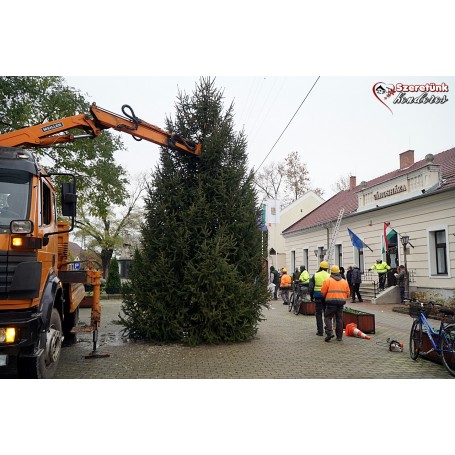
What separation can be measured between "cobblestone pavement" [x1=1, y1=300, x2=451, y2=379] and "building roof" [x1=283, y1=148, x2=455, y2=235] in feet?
13.9

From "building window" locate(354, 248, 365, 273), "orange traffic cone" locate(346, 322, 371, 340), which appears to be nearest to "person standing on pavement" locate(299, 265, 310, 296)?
"orange traffic cone" locate(346, 322, 371, 340)

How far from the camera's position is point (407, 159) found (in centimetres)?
1000

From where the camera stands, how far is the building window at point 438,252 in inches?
430

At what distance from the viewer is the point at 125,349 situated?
8055 mm

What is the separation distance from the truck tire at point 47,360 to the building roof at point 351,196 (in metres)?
7.88

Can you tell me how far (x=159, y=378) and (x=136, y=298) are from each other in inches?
109

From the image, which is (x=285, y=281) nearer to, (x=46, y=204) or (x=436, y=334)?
(x=436, y=334)

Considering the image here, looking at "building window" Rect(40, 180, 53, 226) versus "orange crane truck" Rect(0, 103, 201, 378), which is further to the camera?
"building window" Rect(40, 180, 53, 226)

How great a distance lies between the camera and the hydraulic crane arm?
7281mm

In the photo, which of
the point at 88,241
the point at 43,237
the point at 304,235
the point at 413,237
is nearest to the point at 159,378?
the point at 43,237

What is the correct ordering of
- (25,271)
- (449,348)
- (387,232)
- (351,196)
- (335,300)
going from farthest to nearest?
(351,196)
(387,232)
(335,300)
(449,348)
(25,271)

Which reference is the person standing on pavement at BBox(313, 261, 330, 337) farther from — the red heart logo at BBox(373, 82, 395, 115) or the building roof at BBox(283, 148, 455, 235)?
the red heart logo at BBox(373, 82, 395, 115)

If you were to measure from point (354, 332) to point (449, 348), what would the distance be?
3.18m

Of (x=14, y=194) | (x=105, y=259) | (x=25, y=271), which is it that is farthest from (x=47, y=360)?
(x=105, y=259)
